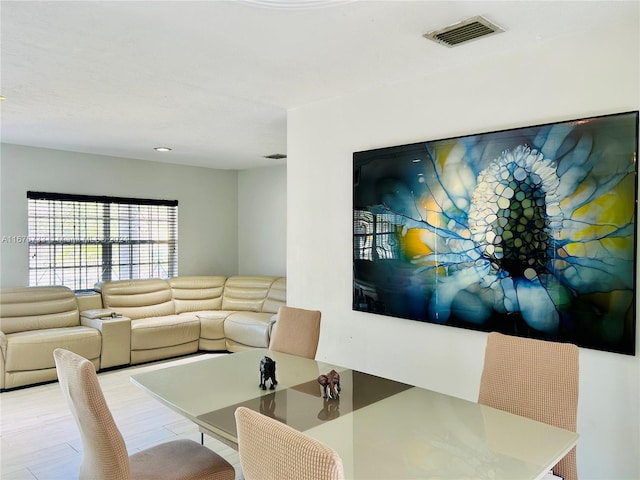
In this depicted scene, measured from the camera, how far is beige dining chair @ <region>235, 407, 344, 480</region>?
1062mm

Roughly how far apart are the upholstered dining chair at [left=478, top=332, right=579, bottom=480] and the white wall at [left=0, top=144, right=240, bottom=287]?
5.21m

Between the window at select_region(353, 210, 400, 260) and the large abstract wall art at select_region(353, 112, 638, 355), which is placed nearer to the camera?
the large abstract wall art at select_region(353, 112, 638, 355)

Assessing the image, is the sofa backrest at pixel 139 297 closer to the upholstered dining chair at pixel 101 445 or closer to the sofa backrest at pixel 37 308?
the sofa backrest at pixel 37 308

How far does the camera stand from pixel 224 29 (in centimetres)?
227

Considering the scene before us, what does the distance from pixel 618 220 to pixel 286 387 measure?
5.61 ft

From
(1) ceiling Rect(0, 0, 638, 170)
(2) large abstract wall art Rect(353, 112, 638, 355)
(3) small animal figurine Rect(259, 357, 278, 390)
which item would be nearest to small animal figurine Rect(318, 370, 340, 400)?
(3) small animal figurine Rect(259, 357, 278, 390)

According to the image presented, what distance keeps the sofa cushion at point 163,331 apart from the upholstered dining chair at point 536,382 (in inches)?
166

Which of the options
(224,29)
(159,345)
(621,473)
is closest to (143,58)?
(224,29)

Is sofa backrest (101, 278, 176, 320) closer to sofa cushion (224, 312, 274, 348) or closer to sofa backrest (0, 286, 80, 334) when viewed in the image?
sofa backrest (0, 286, 80, 334)

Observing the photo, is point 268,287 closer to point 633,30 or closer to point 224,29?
point 224,29

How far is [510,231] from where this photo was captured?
2.52 meters

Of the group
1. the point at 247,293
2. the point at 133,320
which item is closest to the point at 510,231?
the point at 247,293

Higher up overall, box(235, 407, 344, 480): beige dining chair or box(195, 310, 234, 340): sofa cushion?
box(235, 407, 344, 480): beige dining chair

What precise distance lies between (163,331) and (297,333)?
3.10 m
